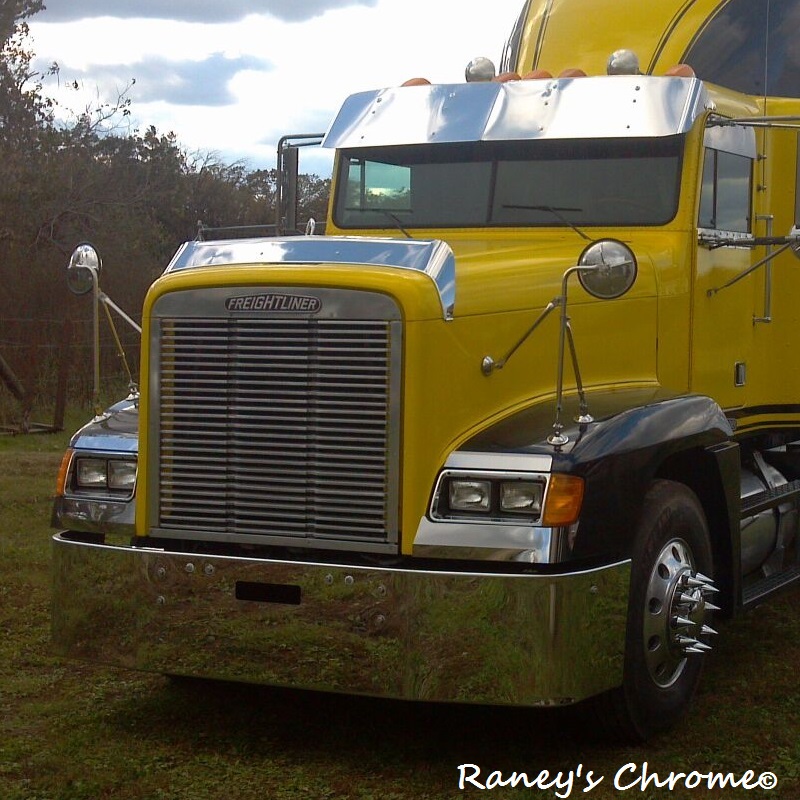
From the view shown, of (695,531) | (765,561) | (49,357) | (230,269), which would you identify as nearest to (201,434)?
(230,269)

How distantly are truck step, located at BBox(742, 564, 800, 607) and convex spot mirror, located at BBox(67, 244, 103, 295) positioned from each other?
327cm

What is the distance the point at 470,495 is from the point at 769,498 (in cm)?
276

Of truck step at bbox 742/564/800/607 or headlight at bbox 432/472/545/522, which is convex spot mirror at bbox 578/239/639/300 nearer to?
headlight at bbox 432/472/545/522

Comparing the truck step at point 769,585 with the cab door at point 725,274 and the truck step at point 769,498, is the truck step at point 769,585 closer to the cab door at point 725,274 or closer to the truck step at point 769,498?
the truck step at point 769,498

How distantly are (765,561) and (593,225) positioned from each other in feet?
6.63

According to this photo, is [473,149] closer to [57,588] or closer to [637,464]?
[637,464]

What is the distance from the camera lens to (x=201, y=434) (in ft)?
18.5

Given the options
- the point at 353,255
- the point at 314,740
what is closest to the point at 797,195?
the point at 353,255

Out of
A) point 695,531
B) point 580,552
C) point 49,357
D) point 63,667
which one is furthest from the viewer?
point 49,357

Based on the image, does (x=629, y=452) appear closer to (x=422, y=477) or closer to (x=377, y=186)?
(x=422, y=477)

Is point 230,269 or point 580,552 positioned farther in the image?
point 230,269

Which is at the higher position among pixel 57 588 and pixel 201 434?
pixel 201 434

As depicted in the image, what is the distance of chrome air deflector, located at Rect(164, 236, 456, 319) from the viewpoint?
5.52 m

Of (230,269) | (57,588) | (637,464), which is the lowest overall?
(57,588)
